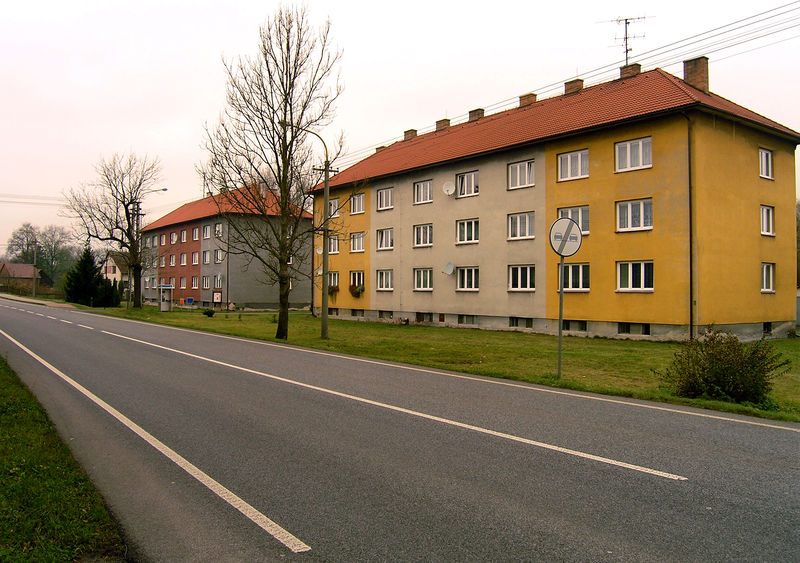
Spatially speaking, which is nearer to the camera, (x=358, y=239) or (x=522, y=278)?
(x=522, y=278)

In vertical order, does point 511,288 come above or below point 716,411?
above

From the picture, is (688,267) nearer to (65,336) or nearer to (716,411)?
(716,411)

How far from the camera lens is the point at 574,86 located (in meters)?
28.6

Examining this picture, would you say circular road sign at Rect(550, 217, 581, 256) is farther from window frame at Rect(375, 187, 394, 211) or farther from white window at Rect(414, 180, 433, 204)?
window frame at Rect(375, 187, 394, 211)

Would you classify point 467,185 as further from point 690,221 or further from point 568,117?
point 690,221

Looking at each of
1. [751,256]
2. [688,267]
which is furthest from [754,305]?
[688,267]

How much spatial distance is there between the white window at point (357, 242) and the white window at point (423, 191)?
17.8ft

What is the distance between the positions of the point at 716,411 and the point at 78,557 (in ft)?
26.1

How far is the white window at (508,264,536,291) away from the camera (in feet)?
84.5

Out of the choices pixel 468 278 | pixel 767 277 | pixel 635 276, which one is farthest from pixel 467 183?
pixel 767 277

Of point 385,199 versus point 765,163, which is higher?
point 385,199

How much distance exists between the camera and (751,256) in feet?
75.0

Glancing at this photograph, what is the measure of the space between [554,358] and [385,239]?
799 inches

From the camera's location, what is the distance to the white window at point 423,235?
103 ft
